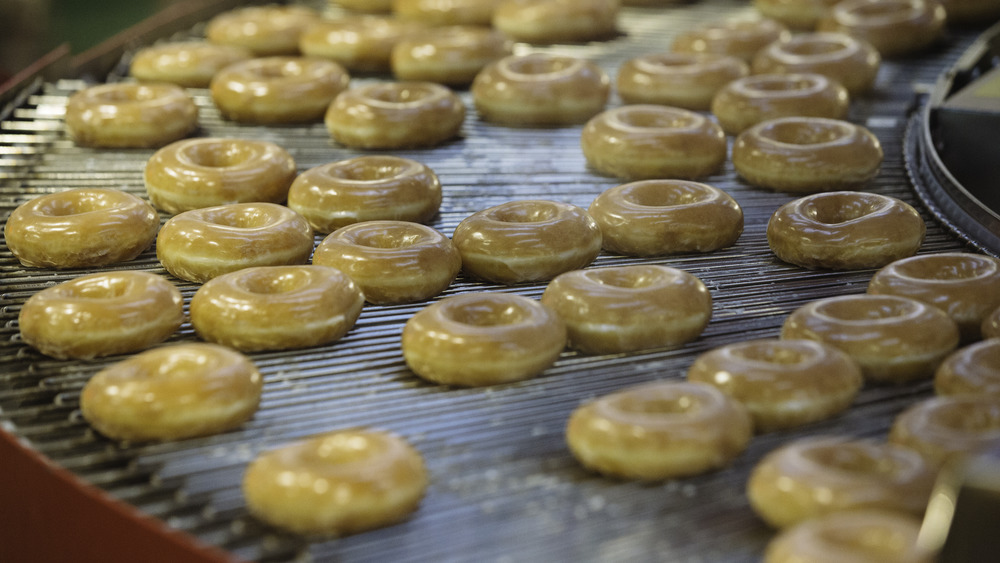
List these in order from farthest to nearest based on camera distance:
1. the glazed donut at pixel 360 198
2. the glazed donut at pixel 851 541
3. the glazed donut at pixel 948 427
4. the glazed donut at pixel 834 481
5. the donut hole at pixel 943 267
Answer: the glazed donut at pixel 360 198 < the donut hole at pixel 943 267 < the glazed donut at pixel 948 427 < the glazed donut at pixel 834 481 < the glazed donut at pixel 851 541

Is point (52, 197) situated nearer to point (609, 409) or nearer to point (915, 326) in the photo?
point (609, 409)

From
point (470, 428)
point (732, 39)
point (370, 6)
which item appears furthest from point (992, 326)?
point (370, 6)

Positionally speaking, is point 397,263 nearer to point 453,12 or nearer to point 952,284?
point 952,284

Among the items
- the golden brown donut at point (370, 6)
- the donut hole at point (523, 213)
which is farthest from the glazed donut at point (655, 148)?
the golden brown donut at point (370, 6)

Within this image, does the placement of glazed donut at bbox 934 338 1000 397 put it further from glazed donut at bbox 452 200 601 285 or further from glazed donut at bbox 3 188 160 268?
glazed donut at bbox 3 188 160 268

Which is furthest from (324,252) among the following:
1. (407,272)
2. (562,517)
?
(562,517)

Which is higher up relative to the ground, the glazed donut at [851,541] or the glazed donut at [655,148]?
the glazed donut at [851,541]

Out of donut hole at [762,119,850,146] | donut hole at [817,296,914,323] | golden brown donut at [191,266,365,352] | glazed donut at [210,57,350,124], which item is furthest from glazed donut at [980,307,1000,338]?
glazed donut at [210,57,350,124]

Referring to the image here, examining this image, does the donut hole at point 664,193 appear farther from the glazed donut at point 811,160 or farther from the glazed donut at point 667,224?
the glazed donut at point 811,160
